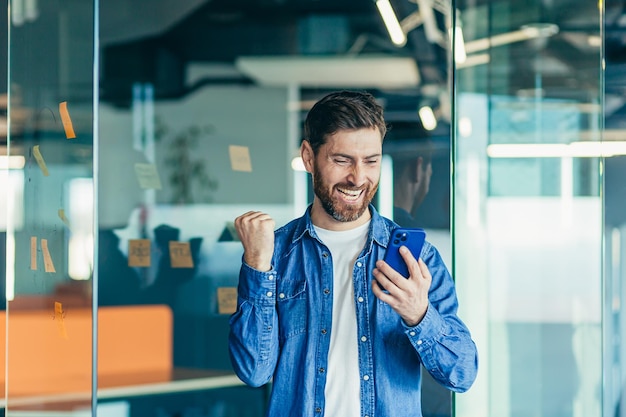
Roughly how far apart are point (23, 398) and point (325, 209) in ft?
5.66

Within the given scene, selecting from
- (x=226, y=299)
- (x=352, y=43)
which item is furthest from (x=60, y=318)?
(x=352, y=43)

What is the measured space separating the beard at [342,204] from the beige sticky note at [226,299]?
9.46 feet

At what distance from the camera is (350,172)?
1.90 meters

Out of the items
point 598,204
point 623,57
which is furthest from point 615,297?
point 623,57

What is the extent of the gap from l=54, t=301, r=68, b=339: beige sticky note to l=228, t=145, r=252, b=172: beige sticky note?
253 cm

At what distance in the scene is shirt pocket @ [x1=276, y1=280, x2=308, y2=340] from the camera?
1.92 m

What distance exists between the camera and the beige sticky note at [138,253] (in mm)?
4973

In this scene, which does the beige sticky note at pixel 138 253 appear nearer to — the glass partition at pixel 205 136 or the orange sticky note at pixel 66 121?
the glass partition at pixel 205 136

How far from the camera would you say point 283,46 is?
564cm

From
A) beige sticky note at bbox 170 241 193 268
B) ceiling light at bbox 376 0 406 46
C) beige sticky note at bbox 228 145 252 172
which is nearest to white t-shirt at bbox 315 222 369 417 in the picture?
ceiling light at bbox 376 0 406 46

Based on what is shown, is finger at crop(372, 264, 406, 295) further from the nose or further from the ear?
the ear

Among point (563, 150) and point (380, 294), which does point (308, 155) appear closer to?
point (380, 294)

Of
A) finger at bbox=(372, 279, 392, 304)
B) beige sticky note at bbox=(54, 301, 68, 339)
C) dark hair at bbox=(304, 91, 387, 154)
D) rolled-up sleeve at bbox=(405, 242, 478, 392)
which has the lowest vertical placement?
beige sticky note at bbox=(54, 301, 68, 339)

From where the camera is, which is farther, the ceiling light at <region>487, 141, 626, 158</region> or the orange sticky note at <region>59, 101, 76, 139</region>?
the ceiling light at <region>487, 141, 626, 158</region>
